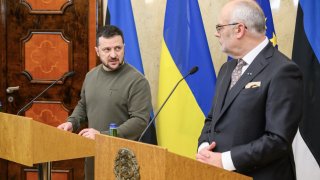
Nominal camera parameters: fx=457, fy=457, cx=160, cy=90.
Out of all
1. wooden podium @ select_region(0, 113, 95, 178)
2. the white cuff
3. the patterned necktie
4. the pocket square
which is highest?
the patterned necktie

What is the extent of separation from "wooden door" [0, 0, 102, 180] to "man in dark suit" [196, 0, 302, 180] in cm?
218

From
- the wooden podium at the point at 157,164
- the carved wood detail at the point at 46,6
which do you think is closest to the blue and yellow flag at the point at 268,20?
the carved wood detail at the point at 46,6

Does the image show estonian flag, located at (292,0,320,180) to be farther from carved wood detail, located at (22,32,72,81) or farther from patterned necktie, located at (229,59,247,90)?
carved wood detail, located at (22,32,72,81)

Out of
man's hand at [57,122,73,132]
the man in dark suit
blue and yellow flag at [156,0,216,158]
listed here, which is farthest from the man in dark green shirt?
the man in dark suit

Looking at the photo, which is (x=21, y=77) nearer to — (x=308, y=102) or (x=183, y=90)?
(x=183, y=90)

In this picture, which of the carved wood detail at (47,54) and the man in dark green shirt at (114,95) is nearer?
the man in dark green shirt at (114,95)

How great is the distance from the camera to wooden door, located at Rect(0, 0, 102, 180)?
3.89m

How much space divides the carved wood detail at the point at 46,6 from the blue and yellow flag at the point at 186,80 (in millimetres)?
982

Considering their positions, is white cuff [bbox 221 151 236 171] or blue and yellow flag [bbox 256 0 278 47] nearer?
white cuff [bbox 221 151 236 171]

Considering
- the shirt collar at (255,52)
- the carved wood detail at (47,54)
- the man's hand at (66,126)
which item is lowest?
the man's hand at (66,126)

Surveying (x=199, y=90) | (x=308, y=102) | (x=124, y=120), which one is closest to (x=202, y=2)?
(x=199, y=90)

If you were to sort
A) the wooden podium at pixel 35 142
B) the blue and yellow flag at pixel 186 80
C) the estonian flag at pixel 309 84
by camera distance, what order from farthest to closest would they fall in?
the blue and yellow flag at pixel 186 80
the estonian flag at pixel 309 84
the wooden podium at pixel 35 142

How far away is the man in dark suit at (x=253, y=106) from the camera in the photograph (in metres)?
1.67

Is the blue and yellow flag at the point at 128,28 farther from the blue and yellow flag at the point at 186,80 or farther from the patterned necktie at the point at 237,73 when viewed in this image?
the patterned necktie at the point at 237,73
